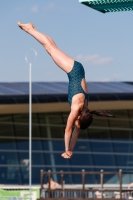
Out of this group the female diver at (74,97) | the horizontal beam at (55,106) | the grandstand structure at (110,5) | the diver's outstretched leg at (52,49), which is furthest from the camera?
the horizontal beam at (55,106)

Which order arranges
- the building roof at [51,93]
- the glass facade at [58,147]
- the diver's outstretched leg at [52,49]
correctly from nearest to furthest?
1. the diver's outstretched leg at [52,49]
2. the building roof at [51,93]
3. the glass facade at [58,147]

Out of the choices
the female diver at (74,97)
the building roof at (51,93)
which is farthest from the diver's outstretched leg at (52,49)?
the building roof at (51,93)

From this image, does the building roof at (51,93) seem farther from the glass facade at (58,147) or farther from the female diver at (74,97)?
the female diver at (74,97)

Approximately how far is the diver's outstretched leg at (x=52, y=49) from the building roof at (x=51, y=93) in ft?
91.9

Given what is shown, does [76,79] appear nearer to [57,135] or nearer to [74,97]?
[74,97]

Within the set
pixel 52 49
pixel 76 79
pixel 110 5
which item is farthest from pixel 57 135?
pixel 110 5

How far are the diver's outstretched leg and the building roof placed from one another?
2801 cm

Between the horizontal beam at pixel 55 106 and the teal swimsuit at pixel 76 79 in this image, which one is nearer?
the teal swimsuit at pixel 76 79

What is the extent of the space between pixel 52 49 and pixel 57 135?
3283 cm

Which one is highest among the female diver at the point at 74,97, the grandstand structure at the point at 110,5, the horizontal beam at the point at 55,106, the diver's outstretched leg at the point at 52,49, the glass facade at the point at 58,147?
the horizontal beam at the point at 55,106

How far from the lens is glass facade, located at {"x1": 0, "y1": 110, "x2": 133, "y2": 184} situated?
39.4m

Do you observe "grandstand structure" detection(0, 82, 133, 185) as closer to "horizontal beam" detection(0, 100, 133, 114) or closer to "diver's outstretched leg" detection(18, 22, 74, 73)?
"horizontal beam" detection(0, 100, 133, 114)

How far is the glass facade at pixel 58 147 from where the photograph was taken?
39375 millimetres

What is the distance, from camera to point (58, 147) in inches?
1608
